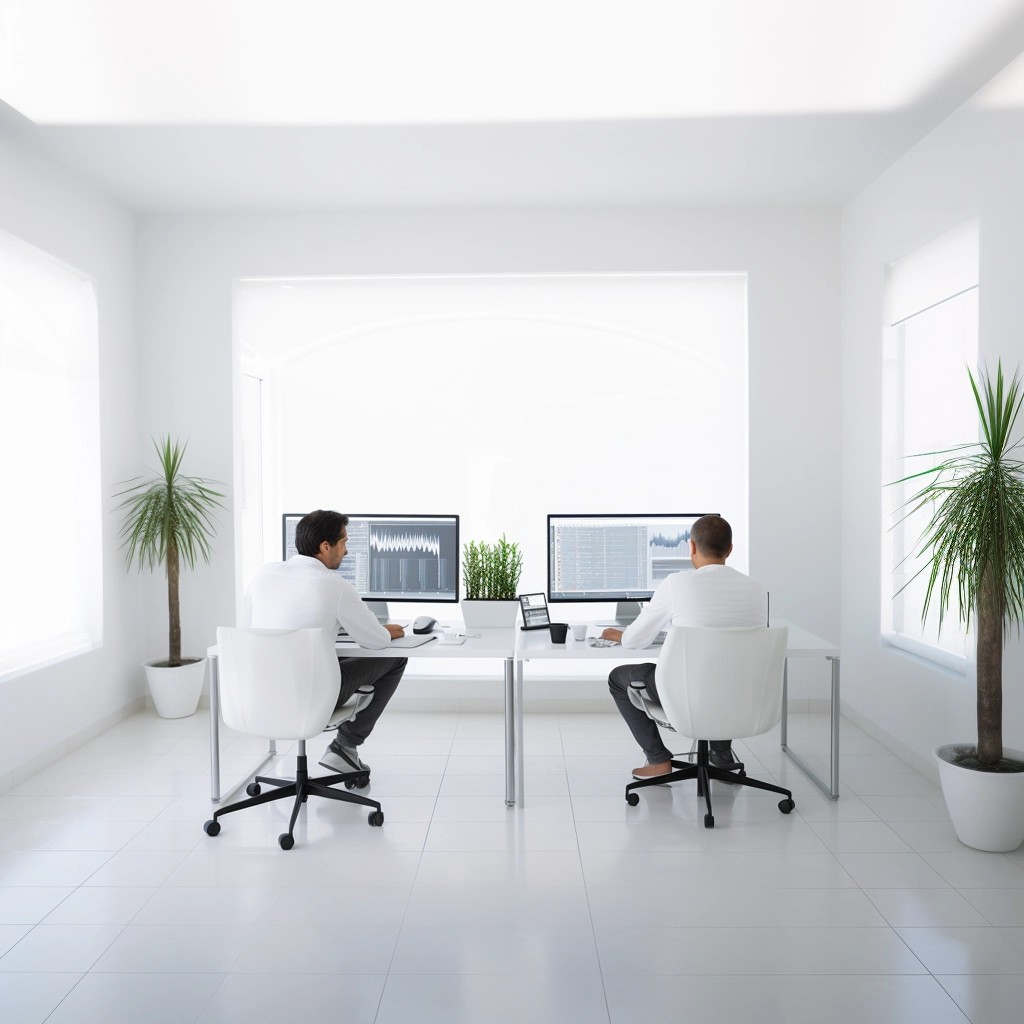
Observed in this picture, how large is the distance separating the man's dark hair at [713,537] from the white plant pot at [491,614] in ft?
3.56

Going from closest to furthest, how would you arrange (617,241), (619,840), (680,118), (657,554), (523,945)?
(523,945)
(619,840)
(680,118)
(657,554)
(617,241)

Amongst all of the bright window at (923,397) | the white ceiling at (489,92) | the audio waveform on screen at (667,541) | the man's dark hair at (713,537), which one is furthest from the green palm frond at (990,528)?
the white ceiling at (489,92)

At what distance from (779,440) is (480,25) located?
9.94 ft

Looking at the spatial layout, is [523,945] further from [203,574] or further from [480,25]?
[203,574]

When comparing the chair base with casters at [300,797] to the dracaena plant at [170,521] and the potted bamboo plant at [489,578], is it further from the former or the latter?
the dracaena plant at [170,521]

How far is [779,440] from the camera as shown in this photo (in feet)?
17.0

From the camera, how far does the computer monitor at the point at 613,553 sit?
13.7ft

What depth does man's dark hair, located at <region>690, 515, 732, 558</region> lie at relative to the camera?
357 cm

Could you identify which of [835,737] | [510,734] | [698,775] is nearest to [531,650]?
[510,734]

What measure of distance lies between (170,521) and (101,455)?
52cm

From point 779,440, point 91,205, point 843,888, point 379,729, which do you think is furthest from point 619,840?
point 91,205

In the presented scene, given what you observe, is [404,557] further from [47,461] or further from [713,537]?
[47,461]

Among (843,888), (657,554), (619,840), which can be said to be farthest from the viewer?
(657,554)

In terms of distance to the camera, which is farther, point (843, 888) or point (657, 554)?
point (657, 554)
